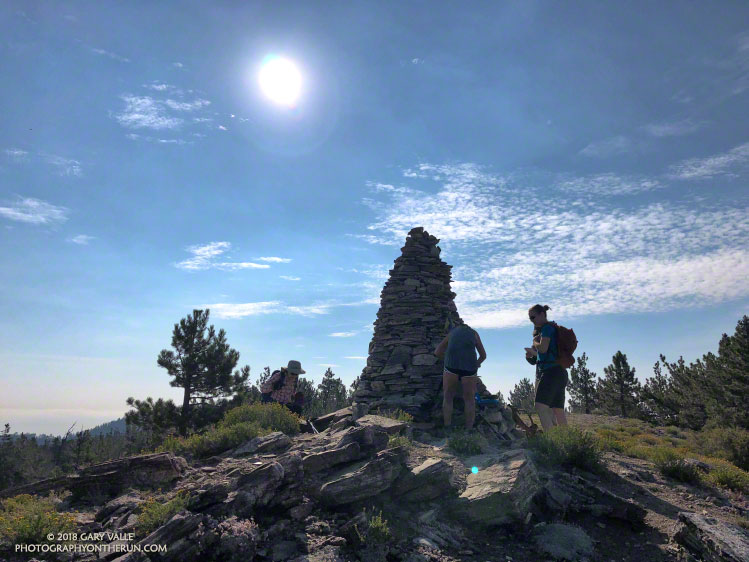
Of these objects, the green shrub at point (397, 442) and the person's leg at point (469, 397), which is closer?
the green shrub at point (397, 442)

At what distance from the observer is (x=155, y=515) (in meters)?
5.10

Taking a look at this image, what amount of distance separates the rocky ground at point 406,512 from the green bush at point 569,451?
0.85 ft

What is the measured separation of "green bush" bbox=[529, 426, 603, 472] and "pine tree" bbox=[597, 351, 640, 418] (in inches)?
1209

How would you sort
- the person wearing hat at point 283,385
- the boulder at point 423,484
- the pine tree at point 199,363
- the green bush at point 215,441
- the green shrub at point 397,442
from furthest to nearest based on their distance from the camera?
the pine tree at point 199,363, the person wearing hat at point 283,385, the green bush at point 215,441, the green shrub at point 397,442, the boulder at point 423,484

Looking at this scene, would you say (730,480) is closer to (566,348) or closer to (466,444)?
(566,348)

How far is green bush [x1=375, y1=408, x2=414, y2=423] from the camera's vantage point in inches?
425

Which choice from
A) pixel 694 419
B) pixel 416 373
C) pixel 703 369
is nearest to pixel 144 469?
pixel 416 373

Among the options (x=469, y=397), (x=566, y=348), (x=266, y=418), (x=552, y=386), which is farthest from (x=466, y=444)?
(x=266, y=418)

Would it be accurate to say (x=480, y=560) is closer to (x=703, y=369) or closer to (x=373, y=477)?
(x=373, y=477)

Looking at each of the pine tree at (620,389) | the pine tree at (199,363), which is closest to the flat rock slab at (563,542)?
the pine tree at (199,363)

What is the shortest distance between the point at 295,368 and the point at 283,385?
686 millimetres

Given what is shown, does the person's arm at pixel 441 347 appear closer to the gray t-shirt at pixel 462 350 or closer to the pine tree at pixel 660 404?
the gray t-shirt at pixel 462 350

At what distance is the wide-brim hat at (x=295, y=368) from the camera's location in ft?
45.4

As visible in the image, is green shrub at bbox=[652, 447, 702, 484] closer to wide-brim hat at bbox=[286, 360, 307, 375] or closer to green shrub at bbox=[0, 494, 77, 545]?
wide-brim hat at bbox=[286, 360, 307, 375]
